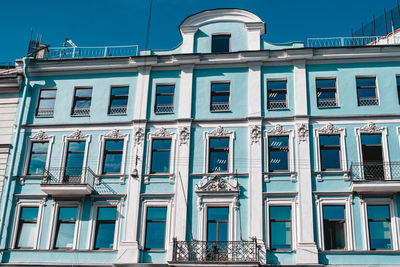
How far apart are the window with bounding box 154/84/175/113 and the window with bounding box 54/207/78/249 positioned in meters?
6.02

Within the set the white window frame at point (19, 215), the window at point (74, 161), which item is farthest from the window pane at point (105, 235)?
the white window frame at point (19, 215)

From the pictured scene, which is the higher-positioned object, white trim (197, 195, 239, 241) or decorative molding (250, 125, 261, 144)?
decorative molding (250, 125, 261, 144)

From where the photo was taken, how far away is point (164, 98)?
24781 mm

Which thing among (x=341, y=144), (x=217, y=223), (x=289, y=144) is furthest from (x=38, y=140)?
(x=341, y=144)

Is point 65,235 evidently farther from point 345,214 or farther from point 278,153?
point 345,214

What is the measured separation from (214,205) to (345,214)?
5.49 m

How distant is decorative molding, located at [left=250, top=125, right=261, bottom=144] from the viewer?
23.1m

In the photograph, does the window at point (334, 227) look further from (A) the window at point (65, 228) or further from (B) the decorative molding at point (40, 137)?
(B) the decorative molding at point (40, 137)

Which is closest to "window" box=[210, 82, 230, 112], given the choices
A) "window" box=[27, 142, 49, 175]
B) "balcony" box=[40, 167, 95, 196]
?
"balcony" box=[40, 167, 95, 196]

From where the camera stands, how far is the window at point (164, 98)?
24.5 metres

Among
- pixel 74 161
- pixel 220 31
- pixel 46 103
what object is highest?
pixel 220 31

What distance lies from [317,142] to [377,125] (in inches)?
108

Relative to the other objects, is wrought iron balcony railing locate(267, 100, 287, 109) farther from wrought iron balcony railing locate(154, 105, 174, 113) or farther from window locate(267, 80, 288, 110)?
wrought iron balcony railing locate(154, 105, 174, 113)

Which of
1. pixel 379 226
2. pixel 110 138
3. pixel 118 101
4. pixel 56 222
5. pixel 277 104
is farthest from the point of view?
pixel 118 101
